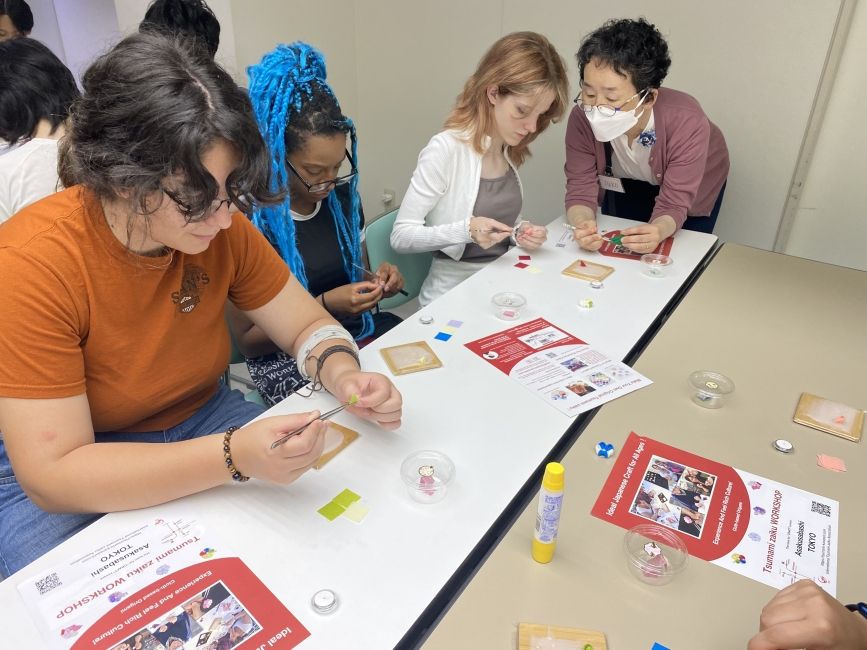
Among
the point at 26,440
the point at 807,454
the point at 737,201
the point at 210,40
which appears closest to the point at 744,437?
the point at 807,454

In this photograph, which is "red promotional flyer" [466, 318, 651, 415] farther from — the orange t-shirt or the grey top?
the grey top

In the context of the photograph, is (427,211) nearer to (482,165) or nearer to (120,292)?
(482,165)

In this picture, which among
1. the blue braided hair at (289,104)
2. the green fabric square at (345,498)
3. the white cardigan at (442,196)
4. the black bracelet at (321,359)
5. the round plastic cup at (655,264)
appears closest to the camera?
the green fabric square at (345,498)

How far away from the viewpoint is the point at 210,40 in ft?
7.81

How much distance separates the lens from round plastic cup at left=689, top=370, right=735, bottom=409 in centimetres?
121

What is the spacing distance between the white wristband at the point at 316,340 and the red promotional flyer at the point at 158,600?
17.8 inches

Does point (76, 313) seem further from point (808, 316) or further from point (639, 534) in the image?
point (808, 316)

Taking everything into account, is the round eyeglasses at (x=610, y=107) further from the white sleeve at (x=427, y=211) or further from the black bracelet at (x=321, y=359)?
the black bracelet at (x=321, y=359)

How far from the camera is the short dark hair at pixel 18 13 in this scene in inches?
95.7

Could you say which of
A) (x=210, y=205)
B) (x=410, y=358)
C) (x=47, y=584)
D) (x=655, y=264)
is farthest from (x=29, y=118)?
(x=655, y=264)

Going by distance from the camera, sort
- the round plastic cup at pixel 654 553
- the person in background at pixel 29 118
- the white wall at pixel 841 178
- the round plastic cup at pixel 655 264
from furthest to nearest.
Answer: the white wall at pixel 841 178
the round plastic cup at pixel 655 264
the person in background at pixel 29 118
the round plastic cup at pixel 654 553

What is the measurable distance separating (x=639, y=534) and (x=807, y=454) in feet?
1.39

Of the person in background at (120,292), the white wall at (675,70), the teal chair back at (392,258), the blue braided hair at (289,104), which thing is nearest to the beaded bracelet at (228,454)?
the person in background at (120,292)

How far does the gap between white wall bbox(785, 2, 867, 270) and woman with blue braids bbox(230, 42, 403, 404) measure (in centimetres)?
220
